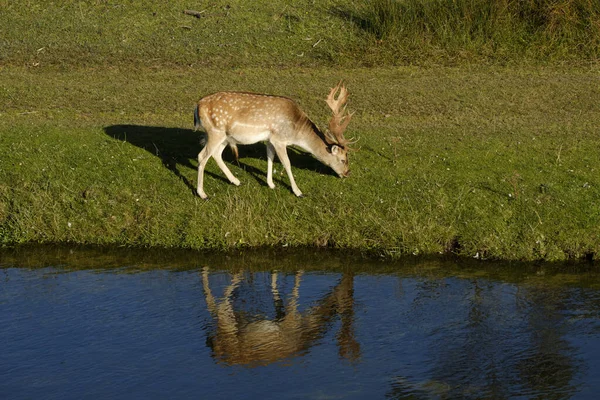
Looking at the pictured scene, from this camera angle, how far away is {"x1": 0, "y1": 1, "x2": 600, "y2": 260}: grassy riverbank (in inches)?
574

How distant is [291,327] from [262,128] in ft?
16.6

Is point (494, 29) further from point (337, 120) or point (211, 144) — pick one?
point (211, 144)

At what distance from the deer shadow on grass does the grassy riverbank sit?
52mm

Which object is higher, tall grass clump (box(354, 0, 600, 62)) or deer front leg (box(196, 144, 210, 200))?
tall grass clump (box(354, 0, 600, 62))

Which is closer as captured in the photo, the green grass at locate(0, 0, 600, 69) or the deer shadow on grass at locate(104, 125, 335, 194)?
the deer shadow on grass at locate(104, 125, 335, 194)

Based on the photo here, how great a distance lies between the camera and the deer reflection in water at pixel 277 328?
1085cm

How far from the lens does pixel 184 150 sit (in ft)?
58.1

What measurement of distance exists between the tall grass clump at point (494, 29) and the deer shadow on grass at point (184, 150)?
305 inches

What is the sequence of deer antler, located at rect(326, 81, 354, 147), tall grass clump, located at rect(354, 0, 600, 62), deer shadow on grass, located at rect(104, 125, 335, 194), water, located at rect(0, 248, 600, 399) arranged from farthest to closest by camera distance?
tall grass clump, located at rect(354, 0, 600, 62) → deer shadow on grass, located at rect(104, 125, 335, 194) → deer antler, located at rect(326, 81, 354, 147) → water, located at rect(0, 248, 600, 399)

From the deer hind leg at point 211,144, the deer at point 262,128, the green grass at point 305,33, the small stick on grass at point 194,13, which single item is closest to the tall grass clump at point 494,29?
the green grass at point 305,33

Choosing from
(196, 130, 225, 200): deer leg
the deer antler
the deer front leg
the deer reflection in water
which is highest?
the deer antler

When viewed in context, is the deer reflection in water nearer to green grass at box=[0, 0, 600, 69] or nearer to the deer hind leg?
the deer hind leg

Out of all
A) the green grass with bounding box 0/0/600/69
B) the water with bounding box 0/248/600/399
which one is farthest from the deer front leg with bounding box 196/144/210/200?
the green grass with bounding box 0/0/600/69

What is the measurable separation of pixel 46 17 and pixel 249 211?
15116 millimetres
